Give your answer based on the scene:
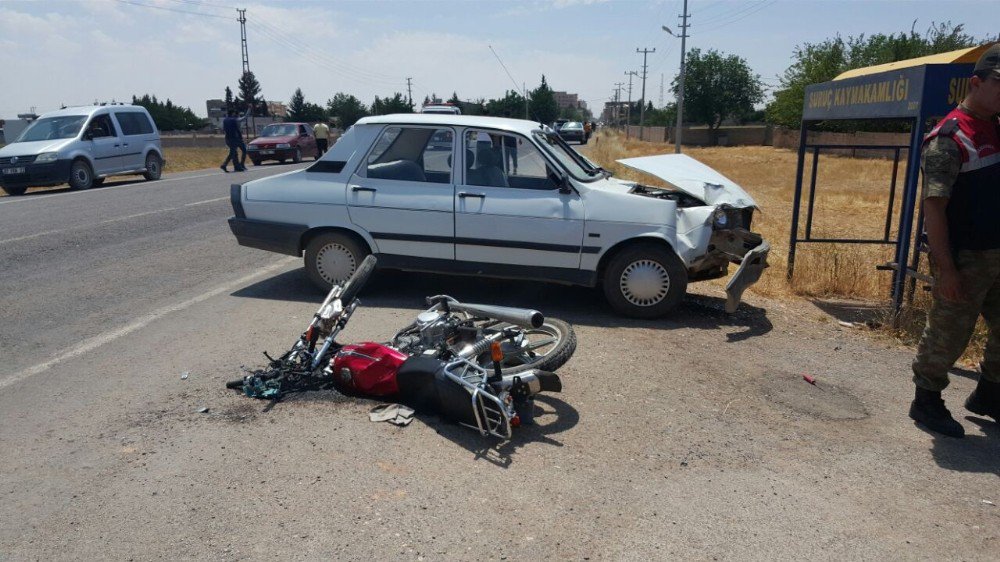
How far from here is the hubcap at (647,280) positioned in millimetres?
6594

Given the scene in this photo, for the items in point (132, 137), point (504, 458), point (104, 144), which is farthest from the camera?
point (132, 137)

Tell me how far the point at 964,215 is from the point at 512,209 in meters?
3.54

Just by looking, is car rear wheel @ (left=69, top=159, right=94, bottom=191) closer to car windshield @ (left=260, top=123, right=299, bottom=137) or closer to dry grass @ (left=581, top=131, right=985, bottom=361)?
car windshield @ (left=260, top=123, right=299, bottom=137)

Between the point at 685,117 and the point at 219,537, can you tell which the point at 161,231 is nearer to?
the point at 219,537

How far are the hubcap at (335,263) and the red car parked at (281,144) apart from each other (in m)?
22.4

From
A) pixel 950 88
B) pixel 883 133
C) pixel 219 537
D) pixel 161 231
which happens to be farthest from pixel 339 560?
pixel 883 133

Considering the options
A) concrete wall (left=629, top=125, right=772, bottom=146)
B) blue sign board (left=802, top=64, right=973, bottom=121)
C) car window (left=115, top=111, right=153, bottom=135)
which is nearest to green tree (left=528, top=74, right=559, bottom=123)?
concrete wall (left=629, top=125, right=772, bottom=146)

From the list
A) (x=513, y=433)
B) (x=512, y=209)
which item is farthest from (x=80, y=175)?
(x=513, y=433)

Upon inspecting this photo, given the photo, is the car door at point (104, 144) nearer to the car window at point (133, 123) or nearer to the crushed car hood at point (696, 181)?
the car window at point (133, 123)

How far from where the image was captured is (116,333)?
620 centimetres

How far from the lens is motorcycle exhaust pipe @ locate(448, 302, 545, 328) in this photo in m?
4.81

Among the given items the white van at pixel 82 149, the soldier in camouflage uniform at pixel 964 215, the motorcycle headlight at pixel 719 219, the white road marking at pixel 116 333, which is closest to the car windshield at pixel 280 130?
the white van at pixel 82 149

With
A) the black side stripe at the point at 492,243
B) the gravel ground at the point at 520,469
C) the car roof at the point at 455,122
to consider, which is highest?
the car roof at the point at 455,122

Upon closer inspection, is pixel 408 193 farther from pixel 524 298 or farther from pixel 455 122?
pixel 524 298
